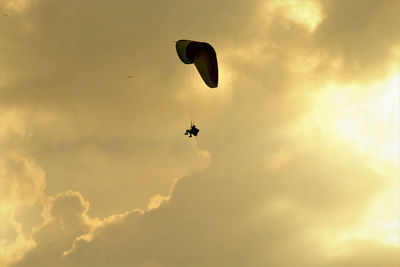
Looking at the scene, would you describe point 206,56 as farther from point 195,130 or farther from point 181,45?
point 195,130

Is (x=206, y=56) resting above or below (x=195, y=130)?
above

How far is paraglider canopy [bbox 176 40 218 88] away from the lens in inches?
3118

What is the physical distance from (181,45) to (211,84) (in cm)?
687

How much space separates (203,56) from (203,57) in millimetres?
142

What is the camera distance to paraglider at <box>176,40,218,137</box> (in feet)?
260

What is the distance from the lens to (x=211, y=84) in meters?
80.9

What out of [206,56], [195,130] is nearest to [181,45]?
[206,56]

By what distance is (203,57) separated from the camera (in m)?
80.1

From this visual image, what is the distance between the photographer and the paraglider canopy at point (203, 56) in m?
79.2

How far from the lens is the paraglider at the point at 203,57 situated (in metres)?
79.1

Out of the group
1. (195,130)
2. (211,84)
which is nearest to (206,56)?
(211,84)

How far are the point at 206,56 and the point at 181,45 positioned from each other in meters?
4.32

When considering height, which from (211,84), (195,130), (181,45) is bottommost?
(195,130)

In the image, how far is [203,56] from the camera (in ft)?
263
